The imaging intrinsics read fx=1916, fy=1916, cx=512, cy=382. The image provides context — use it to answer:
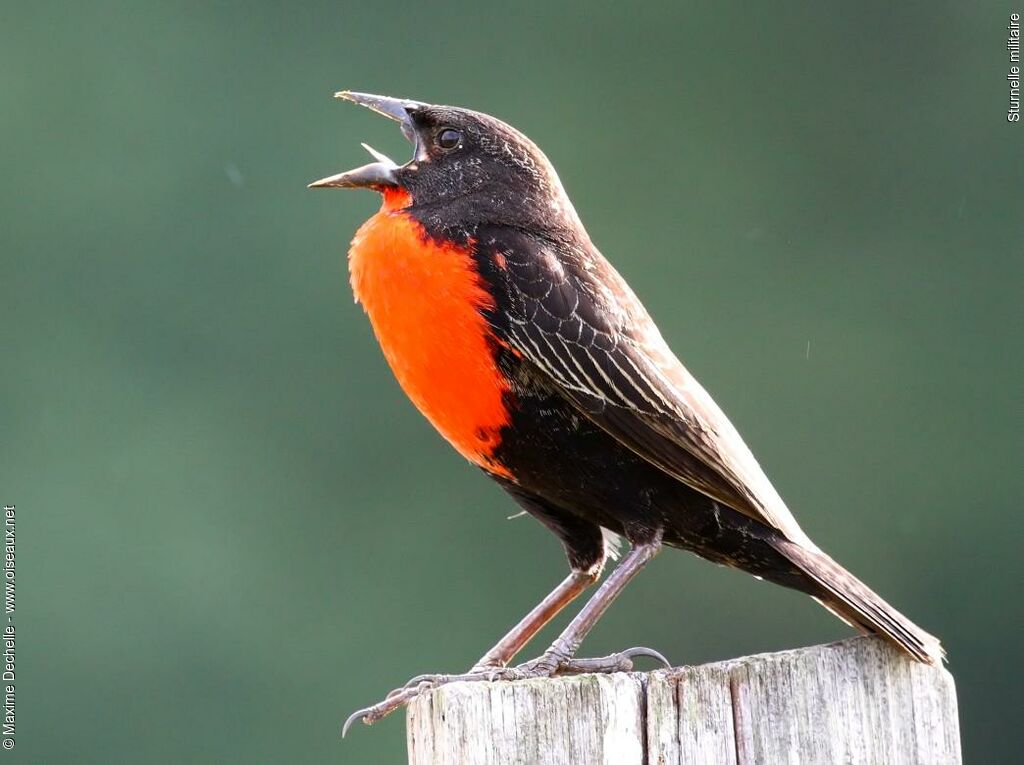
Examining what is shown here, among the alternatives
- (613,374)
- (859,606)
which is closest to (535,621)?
(613,374)

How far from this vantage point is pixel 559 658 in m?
4.83

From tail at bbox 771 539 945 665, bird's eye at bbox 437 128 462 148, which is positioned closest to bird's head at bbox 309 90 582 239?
bird's eye at bbox 437 128 462 148

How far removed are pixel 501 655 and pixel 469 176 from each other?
1.33 meters

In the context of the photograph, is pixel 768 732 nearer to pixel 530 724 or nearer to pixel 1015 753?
pixel 530 724

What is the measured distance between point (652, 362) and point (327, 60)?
987 cm

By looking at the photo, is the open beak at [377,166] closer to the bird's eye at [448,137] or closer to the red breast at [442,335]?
the bird's eye at [448,137]

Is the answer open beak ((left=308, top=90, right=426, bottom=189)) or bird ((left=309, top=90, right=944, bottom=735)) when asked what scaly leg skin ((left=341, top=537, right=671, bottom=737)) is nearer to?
bird ((left=309, top=90, right=944, bottom=735))

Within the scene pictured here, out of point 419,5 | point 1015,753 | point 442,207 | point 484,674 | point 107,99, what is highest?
point 419,5

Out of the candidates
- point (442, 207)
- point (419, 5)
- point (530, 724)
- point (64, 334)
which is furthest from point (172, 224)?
point (530, 724)

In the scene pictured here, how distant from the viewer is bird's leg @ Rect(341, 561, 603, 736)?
462 cm

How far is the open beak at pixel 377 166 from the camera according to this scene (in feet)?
17.5

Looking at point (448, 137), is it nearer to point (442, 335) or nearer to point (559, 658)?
point (442, 335)

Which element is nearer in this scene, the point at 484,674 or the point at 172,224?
the point at 484,674

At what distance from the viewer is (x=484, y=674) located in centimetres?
455
